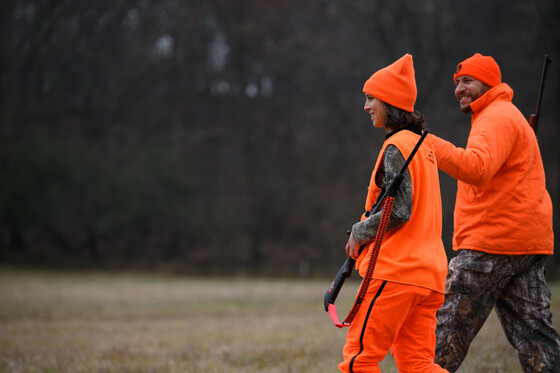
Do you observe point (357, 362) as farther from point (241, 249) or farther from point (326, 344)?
point (241, 249)

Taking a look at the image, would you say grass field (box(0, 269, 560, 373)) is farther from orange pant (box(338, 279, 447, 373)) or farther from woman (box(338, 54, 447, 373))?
orange pant (box(338, 279, 447, 373))

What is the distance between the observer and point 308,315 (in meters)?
11.5

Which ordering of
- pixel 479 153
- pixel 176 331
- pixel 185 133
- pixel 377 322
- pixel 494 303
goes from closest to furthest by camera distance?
1. pixel 377 322
2. pixel 479 153
3. pixel 494 303
4. pixel 176 331
5. pixel 185 133

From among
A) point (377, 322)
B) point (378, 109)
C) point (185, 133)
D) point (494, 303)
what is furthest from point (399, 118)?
point (185, 133)

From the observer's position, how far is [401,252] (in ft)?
10.2

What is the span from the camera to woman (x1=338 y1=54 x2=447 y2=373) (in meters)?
3.07

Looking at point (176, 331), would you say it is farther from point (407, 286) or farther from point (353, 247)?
point (407, 286)

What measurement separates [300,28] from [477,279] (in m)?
25.8

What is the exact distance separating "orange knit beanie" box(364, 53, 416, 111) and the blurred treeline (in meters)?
20.1

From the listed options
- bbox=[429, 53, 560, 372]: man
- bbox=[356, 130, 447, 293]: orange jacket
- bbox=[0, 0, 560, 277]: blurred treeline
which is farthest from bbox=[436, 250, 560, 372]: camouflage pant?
bbox=[0, 0, 560, 277]: blurred treeline

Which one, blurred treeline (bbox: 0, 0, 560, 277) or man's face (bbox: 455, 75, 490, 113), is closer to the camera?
man's face (bbox: 455, 75, 490, 113)

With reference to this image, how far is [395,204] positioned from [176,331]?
21.0 feet

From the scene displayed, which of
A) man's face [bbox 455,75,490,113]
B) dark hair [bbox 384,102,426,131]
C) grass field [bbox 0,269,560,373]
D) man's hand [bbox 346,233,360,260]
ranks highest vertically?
man's face [bbox 455,75,490,113]

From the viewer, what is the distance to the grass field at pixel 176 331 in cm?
547
